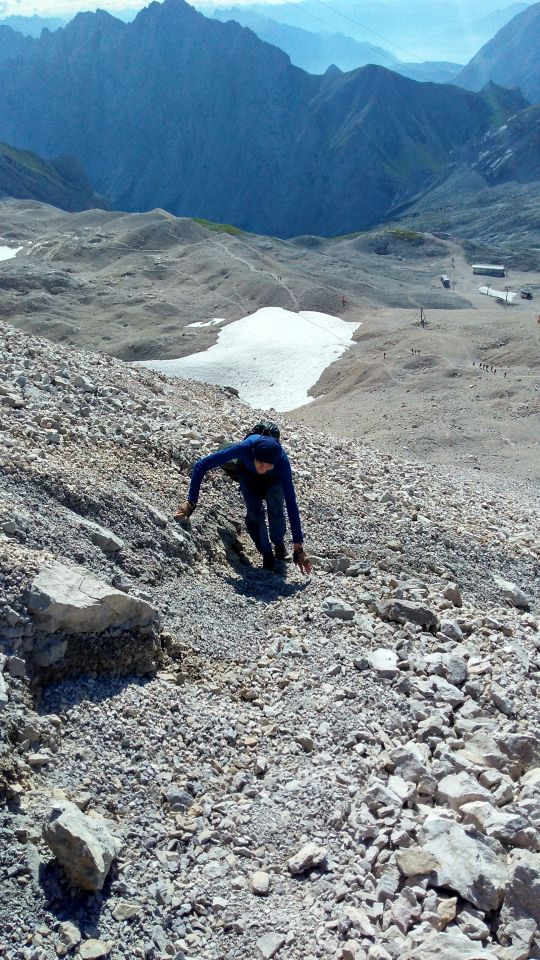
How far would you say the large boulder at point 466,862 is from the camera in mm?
5164

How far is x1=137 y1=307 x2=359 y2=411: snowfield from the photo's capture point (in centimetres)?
4528

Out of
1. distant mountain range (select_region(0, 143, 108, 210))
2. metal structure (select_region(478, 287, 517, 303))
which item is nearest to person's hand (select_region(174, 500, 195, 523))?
metal structure (select_region(478, 287, 517, 303))

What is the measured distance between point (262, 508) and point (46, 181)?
163 m

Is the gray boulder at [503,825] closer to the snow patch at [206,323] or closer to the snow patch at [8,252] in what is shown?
the snow patch at [206,323]

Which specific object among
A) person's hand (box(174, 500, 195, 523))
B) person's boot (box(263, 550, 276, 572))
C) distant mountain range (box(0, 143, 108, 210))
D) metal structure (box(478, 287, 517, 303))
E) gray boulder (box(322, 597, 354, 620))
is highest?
distant mountain range (box(0, 143, 108, 210))

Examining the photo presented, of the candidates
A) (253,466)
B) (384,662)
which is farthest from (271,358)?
(384,662)

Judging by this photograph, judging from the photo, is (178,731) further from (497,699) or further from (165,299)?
(165,299)

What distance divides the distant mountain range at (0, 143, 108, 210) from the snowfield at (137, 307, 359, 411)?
97260 millimetres

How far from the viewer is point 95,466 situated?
9586 millimetres

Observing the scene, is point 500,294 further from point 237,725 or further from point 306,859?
point 306,859

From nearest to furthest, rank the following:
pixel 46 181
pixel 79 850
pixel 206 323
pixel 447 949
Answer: pixel 447 949, pixel 79 850, pixel 206 323, pixel 46 181

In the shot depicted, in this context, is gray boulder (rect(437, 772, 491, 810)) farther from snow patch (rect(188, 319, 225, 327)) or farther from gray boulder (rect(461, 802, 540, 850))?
snow patch (rect(188, 319, 225, 327))

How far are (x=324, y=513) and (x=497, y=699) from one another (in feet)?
Answer: 14.2

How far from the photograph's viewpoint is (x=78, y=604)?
675 centimetres
